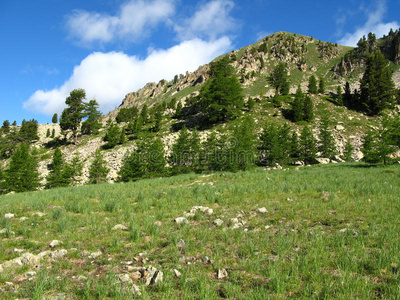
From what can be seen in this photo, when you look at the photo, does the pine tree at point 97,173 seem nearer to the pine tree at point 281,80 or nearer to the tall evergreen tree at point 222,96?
the tall evergreen tree at point 222,96

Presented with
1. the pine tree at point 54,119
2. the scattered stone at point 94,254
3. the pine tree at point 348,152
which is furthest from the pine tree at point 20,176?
the pine tree at point 54,119

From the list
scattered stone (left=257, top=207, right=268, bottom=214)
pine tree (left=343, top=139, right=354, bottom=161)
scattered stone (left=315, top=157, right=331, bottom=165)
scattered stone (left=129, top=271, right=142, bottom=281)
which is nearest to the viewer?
scattered stone (left=129, top=271, right=142, bottom=281)

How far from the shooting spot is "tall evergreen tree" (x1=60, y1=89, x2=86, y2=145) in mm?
55644

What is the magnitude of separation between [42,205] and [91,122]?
57209 millimetres

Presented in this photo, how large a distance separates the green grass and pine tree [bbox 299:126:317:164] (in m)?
25.9

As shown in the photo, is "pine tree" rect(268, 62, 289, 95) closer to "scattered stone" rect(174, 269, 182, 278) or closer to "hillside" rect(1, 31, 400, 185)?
"hillside" rect(1, 31, 400, 185)

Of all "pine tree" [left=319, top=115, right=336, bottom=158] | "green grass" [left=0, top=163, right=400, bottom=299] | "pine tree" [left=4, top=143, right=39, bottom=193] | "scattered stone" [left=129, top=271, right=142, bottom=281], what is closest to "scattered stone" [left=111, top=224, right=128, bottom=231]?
"green grass" [left=0, top=163, right=400, bottom=299]

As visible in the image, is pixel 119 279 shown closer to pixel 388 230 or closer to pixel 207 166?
pixel 388 230

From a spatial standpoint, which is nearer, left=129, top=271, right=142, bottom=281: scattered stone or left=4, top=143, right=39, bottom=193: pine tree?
left=129, top=271, right=142, bottom=281: scattered stone

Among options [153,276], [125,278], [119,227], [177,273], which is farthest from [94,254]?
[177,273]

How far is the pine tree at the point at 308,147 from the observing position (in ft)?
104

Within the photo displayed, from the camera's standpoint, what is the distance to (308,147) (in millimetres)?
32000

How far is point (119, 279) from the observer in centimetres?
340

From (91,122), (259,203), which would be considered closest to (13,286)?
(259,203)
